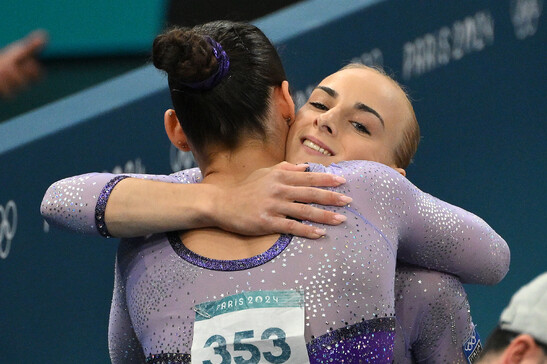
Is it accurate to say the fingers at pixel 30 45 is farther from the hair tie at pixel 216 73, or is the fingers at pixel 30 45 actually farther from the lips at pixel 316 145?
the hair tie at pixel 216 73

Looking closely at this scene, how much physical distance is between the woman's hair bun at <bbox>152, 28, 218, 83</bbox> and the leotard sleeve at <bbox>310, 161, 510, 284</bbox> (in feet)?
Result: 0.71

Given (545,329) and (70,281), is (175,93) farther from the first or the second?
(70,281)

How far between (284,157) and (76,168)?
119 cm

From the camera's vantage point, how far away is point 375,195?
56.8 inches

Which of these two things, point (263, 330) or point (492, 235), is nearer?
point (263, 330)

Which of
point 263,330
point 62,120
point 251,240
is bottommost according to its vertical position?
point 263,330

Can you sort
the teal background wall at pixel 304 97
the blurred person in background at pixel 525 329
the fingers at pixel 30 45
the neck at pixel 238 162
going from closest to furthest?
the blurred person in background at pixel 525 329, the neck at pixel 238 162, the teal background wall at pixel 304 97, the fingers at pixel 30 45

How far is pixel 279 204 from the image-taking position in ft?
4.67

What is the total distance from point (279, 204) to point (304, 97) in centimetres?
131

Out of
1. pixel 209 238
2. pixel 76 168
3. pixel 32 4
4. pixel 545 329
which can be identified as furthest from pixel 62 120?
pixel 545 329

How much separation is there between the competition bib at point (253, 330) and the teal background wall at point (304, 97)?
1299 mm

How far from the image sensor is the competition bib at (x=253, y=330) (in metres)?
1.36

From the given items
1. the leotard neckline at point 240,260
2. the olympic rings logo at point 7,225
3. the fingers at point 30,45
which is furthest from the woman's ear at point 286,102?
the fingers at point 30,45

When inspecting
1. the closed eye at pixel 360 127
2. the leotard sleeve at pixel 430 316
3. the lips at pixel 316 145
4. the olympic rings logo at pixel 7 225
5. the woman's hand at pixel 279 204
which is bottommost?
the leotard sleeve at pixel 430 316
